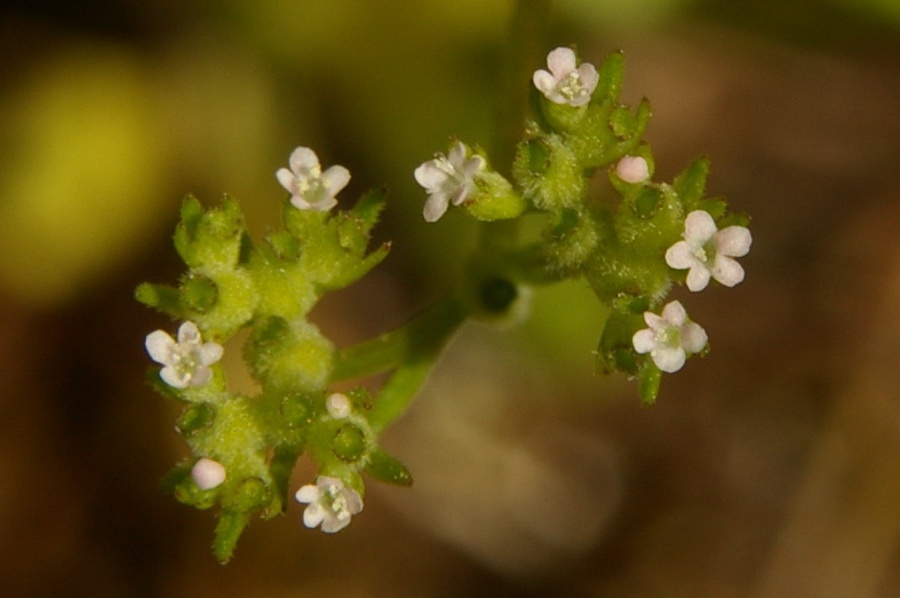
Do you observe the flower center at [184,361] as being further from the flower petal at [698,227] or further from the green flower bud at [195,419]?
the flower petal at [698,227]

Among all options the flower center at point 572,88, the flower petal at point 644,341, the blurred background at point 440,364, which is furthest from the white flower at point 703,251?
the blurred background at point 440,364

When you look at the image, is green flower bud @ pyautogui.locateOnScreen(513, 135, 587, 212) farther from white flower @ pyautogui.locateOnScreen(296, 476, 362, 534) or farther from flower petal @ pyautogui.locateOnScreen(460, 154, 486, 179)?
white flower @ pyautogui.locateOnScreen(296, 476, 362, 534)

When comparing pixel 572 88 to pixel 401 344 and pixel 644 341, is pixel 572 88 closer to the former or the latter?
pixel 644 341

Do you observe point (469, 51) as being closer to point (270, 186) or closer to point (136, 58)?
point (270, 186)

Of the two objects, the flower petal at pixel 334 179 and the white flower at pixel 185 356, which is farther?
the flower petal at pixel 334 179

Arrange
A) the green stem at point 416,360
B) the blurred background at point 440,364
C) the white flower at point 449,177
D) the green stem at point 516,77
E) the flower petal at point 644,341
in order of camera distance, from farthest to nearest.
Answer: the blurred background at point 440,364, the green stem at point 516,77, the green stem at point 416,360, the white flower at point 449,177, the flower petal at point 644,341
